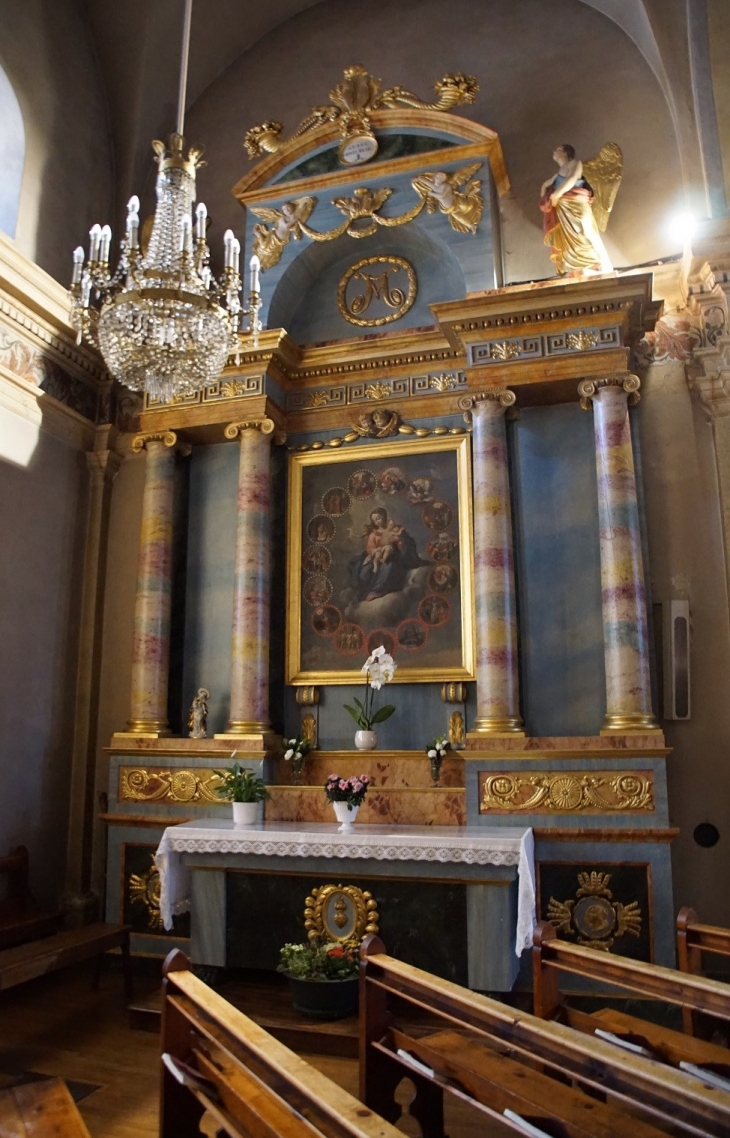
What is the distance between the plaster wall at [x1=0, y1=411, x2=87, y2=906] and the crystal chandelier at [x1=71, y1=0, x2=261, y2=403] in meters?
2.74

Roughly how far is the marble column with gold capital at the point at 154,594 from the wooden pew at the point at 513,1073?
4.31 meters

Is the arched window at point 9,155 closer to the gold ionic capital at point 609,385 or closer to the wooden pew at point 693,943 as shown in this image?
the gold ionic capital at point 609,385

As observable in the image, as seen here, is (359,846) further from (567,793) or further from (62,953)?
(62,953)

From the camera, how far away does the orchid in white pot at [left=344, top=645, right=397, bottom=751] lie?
280 inches

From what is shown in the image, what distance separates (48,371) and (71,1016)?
5336mm

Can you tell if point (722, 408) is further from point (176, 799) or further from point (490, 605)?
point (176, 799)

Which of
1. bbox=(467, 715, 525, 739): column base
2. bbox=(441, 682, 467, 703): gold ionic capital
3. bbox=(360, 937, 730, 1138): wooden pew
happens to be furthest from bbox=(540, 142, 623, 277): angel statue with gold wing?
bbox=(360, 937, 730, 1138): wooden pew

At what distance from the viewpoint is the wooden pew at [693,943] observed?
3.77m

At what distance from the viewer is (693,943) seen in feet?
12.8

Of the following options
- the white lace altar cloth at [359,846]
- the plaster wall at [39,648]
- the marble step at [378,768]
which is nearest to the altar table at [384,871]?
the white lace altar cloth at [359,846]

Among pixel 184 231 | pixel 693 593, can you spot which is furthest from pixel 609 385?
pixel 184 231

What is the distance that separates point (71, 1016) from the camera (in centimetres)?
593

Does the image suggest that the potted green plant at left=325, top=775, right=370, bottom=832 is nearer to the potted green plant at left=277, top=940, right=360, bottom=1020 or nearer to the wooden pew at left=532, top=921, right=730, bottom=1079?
the potted green plant at left=277, top=940, right=360, bottom=1020

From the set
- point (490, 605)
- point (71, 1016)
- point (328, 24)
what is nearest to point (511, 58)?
point (328, 24)
